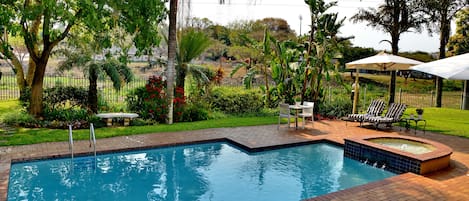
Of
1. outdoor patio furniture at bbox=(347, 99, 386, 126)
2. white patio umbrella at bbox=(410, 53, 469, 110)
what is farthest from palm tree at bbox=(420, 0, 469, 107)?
white patio umbrella at bbox=(410, 53, 469, 110)

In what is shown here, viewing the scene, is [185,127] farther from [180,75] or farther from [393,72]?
[393,72]

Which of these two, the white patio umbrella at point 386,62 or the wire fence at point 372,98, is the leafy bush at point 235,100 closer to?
the wire fence at point 372,98

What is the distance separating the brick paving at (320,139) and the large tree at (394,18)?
24.6 feet

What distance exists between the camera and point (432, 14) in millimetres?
18156

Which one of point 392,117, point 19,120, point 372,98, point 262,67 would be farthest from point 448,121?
point 19,120

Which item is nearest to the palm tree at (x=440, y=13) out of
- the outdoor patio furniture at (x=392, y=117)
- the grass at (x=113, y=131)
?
the outdoor patio furniture at (x=392, y=117)

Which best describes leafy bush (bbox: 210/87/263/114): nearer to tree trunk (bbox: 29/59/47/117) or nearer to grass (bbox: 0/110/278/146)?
grass (bbox: 0/110/278/146)

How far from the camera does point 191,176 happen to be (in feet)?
23.5

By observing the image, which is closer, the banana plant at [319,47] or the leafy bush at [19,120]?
the leafy bush at [19,120]

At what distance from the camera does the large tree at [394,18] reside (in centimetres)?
1770

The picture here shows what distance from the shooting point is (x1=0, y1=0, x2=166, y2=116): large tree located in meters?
8.91

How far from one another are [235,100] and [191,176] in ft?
24.3

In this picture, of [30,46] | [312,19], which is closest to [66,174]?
[30,46]

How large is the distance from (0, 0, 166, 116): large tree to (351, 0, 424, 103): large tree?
39.1 feet
